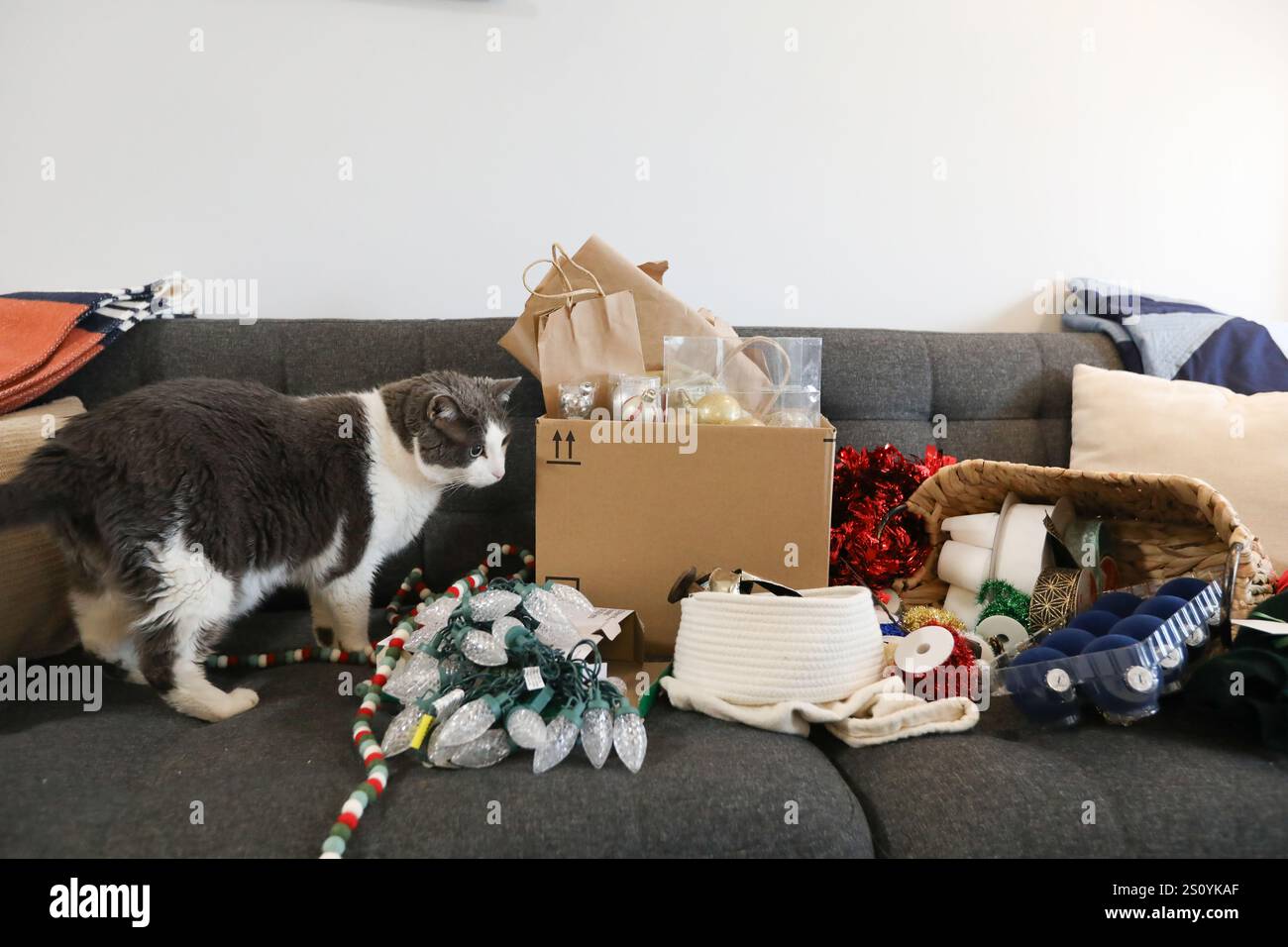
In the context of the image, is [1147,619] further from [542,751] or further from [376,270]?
[376,270]

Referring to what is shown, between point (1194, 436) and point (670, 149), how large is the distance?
1187 millimetres

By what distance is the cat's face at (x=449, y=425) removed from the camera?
1.21 metres

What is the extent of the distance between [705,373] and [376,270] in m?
0.82

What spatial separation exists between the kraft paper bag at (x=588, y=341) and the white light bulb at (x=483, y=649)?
0.43 meters

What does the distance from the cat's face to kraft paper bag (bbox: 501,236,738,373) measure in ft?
0.37

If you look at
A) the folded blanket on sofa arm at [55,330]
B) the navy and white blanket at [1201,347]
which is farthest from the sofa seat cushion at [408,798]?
the navy and white blanket at [1201,347]

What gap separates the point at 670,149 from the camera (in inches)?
66.8

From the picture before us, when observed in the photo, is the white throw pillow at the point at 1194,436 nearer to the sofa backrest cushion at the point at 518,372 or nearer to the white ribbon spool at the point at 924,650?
the sofa backrest cushion at the point at 518,372

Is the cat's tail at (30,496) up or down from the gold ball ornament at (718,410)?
down

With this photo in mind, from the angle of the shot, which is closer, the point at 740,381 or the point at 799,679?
the point at 799,679

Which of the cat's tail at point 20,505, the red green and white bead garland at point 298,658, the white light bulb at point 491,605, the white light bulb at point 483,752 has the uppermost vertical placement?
the cat's tail at point 20,505

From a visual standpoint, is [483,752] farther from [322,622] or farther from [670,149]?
[670,149]

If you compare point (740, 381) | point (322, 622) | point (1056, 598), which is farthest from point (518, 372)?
point (1056, 598)

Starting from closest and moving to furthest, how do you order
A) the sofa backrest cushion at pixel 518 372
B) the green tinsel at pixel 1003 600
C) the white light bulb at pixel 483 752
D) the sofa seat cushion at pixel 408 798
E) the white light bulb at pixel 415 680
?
the sofa seat cushion at pixel 408 798
the white light bulb at pixel 483 752
the white light bulb at pixel 415 680
the green tinsel at pixel 1003 600
the sofa backrest cushion at pixel 518 372
